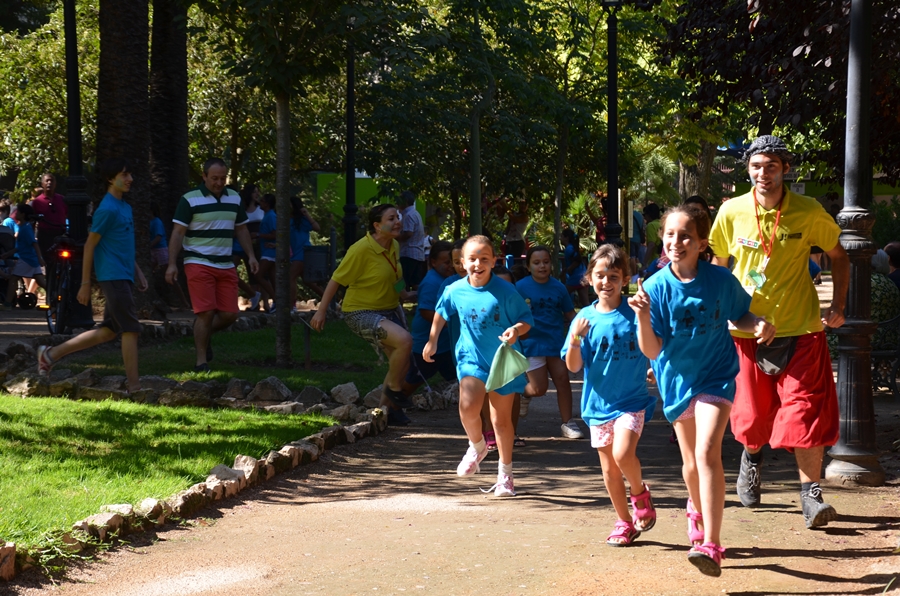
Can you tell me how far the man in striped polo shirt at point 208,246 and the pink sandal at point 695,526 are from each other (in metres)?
6.27

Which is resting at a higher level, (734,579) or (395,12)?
(395,12)

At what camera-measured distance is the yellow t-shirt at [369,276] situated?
357 inches

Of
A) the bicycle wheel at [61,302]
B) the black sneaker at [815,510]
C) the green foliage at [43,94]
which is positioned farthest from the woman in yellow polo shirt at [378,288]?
the green foliage at [43,94]

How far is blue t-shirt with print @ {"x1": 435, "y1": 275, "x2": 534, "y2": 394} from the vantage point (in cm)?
699

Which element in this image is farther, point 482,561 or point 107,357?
point 107,357

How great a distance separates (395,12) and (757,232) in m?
6.94

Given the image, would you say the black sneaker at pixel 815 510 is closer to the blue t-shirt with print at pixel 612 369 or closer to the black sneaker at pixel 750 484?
the black sneaker at pixel 750 484

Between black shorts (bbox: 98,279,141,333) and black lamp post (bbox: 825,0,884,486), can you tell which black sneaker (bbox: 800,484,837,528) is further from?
black shorts (bbox: 98,279,141,333)

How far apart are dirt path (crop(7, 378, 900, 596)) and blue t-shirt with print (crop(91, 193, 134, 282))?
281 cm

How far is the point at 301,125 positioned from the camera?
26.7 m

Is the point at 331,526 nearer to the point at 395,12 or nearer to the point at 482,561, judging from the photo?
the point at 482,561

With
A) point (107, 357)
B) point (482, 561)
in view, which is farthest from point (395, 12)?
point (482, 561)

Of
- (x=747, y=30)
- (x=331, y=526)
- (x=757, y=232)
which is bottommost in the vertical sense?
(x=331, y=526)

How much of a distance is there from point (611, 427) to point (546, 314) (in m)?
3.56
